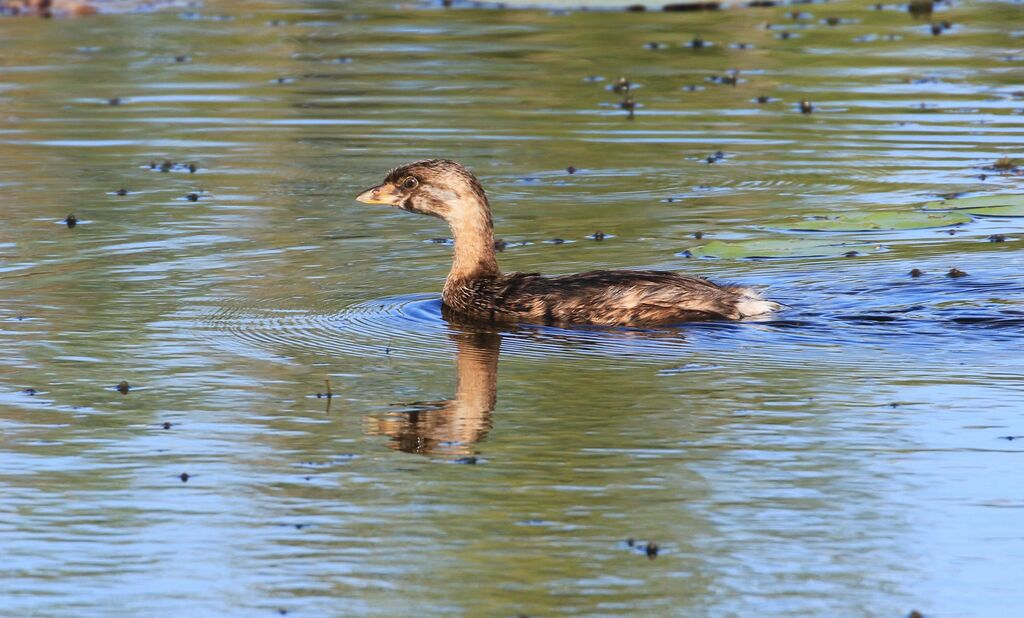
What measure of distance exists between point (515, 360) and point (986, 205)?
14.9 ft

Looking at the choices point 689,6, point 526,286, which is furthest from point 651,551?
point 689,6

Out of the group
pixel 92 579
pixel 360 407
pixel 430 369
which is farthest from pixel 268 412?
pixel 92 579

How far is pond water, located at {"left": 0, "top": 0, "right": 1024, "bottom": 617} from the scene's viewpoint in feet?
19.8

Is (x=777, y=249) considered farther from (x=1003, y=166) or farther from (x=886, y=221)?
(x=1003, y=166)

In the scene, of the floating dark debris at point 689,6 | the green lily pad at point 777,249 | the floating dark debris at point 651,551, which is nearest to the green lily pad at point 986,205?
the green lily pad at point 777,249

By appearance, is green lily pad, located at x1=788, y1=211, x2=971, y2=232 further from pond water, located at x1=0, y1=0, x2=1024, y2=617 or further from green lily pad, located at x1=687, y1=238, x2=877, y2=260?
green lily pad, located at x1=687, y1=238, x2=877, y2=260

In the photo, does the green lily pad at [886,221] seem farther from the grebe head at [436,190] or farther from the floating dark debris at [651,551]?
the floating dark debris at [651,551]

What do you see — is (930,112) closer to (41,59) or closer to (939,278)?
(939,278)

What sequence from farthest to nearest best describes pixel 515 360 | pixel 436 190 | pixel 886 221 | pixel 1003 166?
pixel 1003 166
pixel 886 221
pixel 436 190
pixel 515 360

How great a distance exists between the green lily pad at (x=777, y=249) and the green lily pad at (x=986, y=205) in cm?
100

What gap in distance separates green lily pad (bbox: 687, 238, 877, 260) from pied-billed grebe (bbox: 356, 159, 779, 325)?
1.29 meters

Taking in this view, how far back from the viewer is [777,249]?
11.2 meters

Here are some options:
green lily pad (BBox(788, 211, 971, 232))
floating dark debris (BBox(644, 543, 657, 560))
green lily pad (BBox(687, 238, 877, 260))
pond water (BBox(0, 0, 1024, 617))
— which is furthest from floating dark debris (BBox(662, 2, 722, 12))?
floating dark debris (BBox(644, 543, 657, 560))

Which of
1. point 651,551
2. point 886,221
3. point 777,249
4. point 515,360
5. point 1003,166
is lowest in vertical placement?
point 651,551
